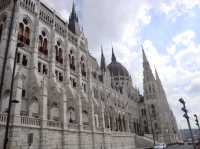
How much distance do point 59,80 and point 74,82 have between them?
4.72m

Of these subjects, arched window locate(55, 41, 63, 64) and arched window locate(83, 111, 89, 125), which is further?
arched window locate(83, 111, 89, 125)

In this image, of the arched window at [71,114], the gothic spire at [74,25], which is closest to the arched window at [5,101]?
the arched window at [71,114]

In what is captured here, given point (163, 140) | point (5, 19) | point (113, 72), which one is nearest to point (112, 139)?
point (5, 19)

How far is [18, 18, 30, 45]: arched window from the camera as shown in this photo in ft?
94.6

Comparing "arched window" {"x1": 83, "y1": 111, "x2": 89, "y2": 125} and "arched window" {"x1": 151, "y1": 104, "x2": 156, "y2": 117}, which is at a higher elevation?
"arched window" {"x1": 151, "y1": 104, "x2": 156, "y2": 117}

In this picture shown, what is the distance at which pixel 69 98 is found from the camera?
A: 3284cm

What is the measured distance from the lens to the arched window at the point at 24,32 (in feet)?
94.6

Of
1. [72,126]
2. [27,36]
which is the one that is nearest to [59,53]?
[27,36]

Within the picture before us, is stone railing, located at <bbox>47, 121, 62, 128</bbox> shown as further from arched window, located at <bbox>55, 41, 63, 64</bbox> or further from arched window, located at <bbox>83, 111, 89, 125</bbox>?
arched window, located at <bbox>55, 41, 63, 64</bbox>

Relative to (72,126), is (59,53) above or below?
above

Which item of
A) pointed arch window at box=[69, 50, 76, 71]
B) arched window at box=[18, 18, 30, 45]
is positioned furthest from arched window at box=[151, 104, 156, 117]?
arched window at box=[18, 18, 30, 45]

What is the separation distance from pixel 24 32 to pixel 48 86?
9297 mm

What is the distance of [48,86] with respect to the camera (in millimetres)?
30078

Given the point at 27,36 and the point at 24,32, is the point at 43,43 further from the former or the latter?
the point at 24,32
